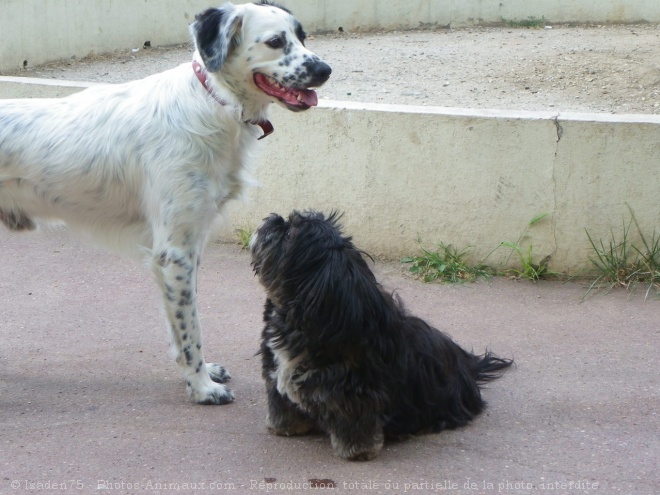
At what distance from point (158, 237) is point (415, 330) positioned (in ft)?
4.16

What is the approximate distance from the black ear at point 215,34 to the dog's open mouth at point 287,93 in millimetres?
195

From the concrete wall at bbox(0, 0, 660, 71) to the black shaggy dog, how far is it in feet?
20.0

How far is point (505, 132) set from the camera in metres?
5.55

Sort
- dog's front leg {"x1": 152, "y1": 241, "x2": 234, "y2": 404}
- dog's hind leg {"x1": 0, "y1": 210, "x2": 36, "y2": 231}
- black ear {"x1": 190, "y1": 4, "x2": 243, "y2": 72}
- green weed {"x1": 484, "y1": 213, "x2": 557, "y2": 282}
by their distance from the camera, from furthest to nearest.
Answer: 1. green weed {"x1": 484, "y1": 213, "x2": 557, "y2": 282}
2. dog's hind leg {"x1": 0, "y1": 210, "x2": 36, "y2": 231}
3. dog's front leg {"x1": 152, "y1": 241, "x2": 234, "y2": 404}
4. black ear {"x1": 190, "y1": 4, "x2": 243, "y2": 72}

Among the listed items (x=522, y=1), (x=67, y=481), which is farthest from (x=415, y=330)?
(x=522, y=1)

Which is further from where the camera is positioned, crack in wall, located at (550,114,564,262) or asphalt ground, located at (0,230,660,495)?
crack in wall, located at (550,114,564,262)

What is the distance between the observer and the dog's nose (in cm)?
388

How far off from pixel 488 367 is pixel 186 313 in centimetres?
150

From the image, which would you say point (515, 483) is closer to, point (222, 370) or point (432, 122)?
point (222, 370)

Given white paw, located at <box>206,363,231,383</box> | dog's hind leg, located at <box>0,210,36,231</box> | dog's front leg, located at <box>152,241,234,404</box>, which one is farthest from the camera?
white paw, located at <box>206,363,231,383</box>

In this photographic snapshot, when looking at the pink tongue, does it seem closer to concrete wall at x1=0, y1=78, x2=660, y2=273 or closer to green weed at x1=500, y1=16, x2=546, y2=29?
concrete wall at x1=0, y1=78, x2=660, y2=273

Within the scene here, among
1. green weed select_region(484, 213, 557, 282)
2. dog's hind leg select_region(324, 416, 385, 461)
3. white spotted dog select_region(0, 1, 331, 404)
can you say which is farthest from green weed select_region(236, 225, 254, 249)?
dog's hind leg select_region(324, 416, 385, 461)

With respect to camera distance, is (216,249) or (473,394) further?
(216,249)

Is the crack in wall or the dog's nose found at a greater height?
the dog's nose
